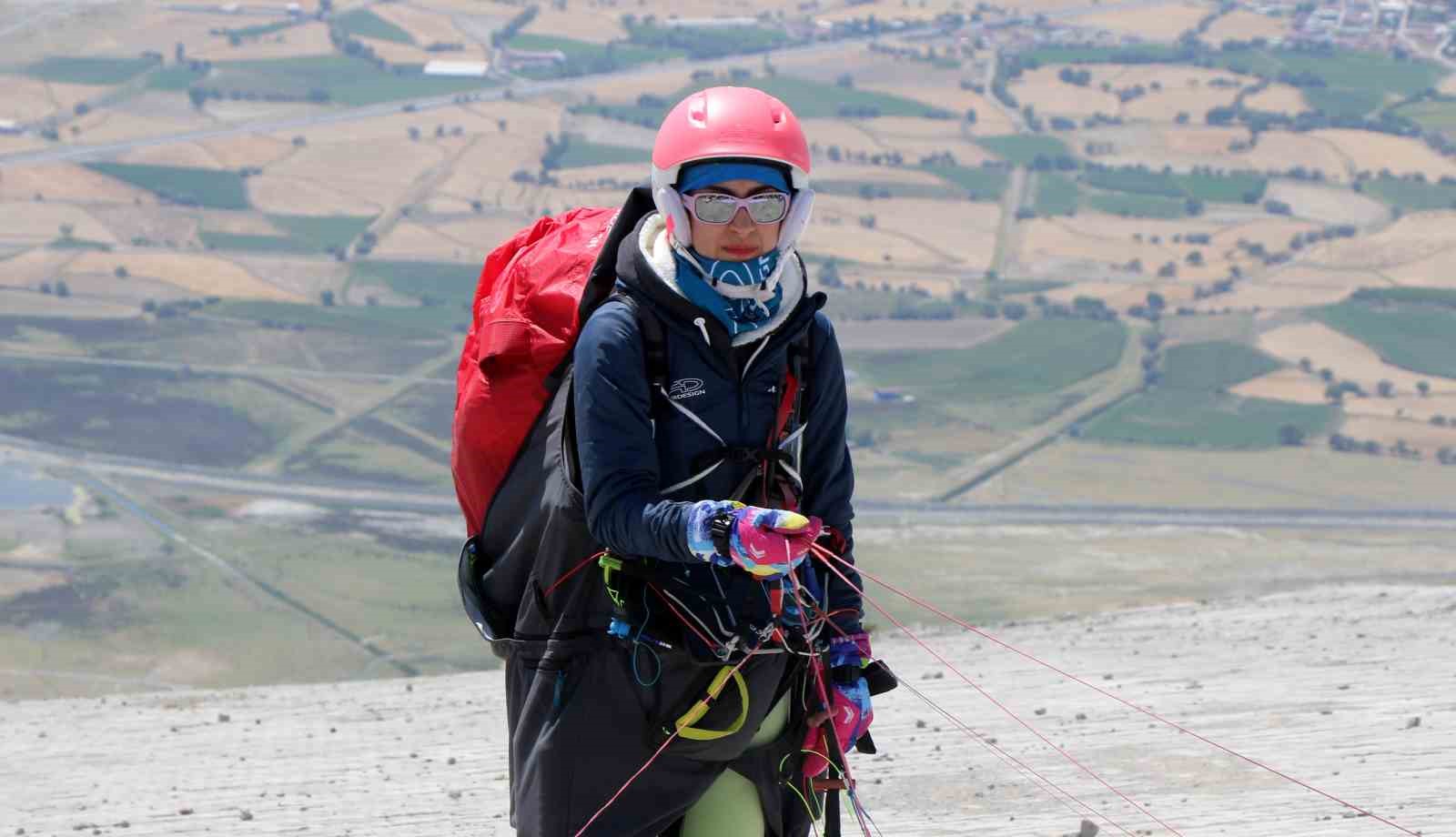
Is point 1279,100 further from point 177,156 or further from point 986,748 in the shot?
point 986,748

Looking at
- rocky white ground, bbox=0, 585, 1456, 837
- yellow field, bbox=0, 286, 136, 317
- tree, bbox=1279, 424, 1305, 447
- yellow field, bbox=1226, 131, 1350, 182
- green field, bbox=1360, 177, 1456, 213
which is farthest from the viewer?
yellow field, bbox=1226, 131, 1350, 182

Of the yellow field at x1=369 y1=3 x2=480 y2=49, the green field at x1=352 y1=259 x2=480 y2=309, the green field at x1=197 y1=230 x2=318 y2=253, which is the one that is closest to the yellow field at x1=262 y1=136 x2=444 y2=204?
the green field at x1=197 y1=230 x2=318 y2=253

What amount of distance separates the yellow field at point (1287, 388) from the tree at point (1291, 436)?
336 centimetres

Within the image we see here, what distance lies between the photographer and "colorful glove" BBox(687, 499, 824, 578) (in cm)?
397

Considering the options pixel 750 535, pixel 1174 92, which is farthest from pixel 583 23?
pixel 750 535

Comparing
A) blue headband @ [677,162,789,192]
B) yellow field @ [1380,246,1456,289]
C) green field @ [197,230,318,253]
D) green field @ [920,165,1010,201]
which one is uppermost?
blue headband @ [677,162,789,192]

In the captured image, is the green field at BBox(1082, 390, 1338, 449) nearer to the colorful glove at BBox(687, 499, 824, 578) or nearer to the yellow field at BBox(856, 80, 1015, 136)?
the yellow field at BBox(856, 80, 1015, 136)

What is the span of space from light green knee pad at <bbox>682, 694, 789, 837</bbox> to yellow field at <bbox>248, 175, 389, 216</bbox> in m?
113

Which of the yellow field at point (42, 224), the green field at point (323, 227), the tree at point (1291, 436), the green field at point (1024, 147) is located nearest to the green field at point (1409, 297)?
the tree at point (1291, 436)

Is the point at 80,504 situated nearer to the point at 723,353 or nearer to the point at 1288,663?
the point at 1288,663

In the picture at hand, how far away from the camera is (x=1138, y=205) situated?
116000 millimetres

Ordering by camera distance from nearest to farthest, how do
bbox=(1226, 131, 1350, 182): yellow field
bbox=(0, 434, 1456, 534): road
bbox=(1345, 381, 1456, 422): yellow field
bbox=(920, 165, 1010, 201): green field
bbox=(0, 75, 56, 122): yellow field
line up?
bbox=(0, 434, 1456, 534): road
bbox=(1345, 381, 1456, 422): yellow field
bbox=(920, 165, 1010, 201): green field
bbox=(1226, 131, 1350, 182): yellow field
bbox=(0, 75, 56, 122): yellow field

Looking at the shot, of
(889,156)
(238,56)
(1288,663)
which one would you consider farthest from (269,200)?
(1288,663)

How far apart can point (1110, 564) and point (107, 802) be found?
59.9 m
